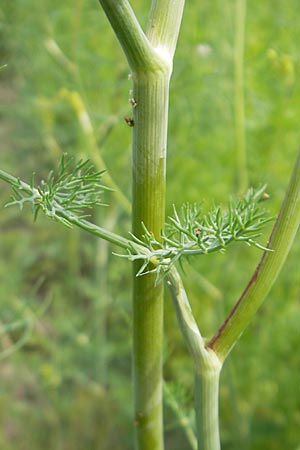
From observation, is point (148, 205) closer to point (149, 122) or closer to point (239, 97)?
point (149, 122)

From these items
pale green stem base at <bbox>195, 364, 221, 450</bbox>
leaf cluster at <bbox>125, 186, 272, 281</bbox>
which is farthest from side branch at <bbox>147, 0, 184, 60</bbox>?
pale green stem base at <bbox>195, 364, 221, 450</bbox>

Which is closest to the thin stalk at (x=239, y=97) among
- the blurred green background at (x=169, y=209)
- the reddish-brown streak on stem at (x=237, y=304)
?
the blurred green background at (x=169, y=209)

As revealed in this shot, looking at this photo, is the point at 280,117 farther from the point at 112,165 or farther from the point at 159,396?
the point at 159,396

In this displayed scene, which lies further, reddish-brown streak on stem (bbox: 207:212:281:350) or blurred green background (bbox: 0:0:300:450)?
blurred green background (bbox: 0:0:300:450)

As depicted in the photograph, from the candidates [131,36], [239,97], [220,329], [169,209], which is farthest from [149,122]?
[169,209]

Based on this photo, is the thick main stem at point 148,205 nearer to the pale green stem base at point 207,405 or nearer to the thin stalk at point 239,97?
the pale green stem base at point 207,405

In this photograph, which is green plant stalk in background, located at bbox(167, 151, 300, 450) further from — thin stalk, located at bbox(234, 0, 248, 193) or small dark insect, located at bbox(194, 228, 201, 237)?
thin stalk, located at bbox(234, 0, 248, 193)
